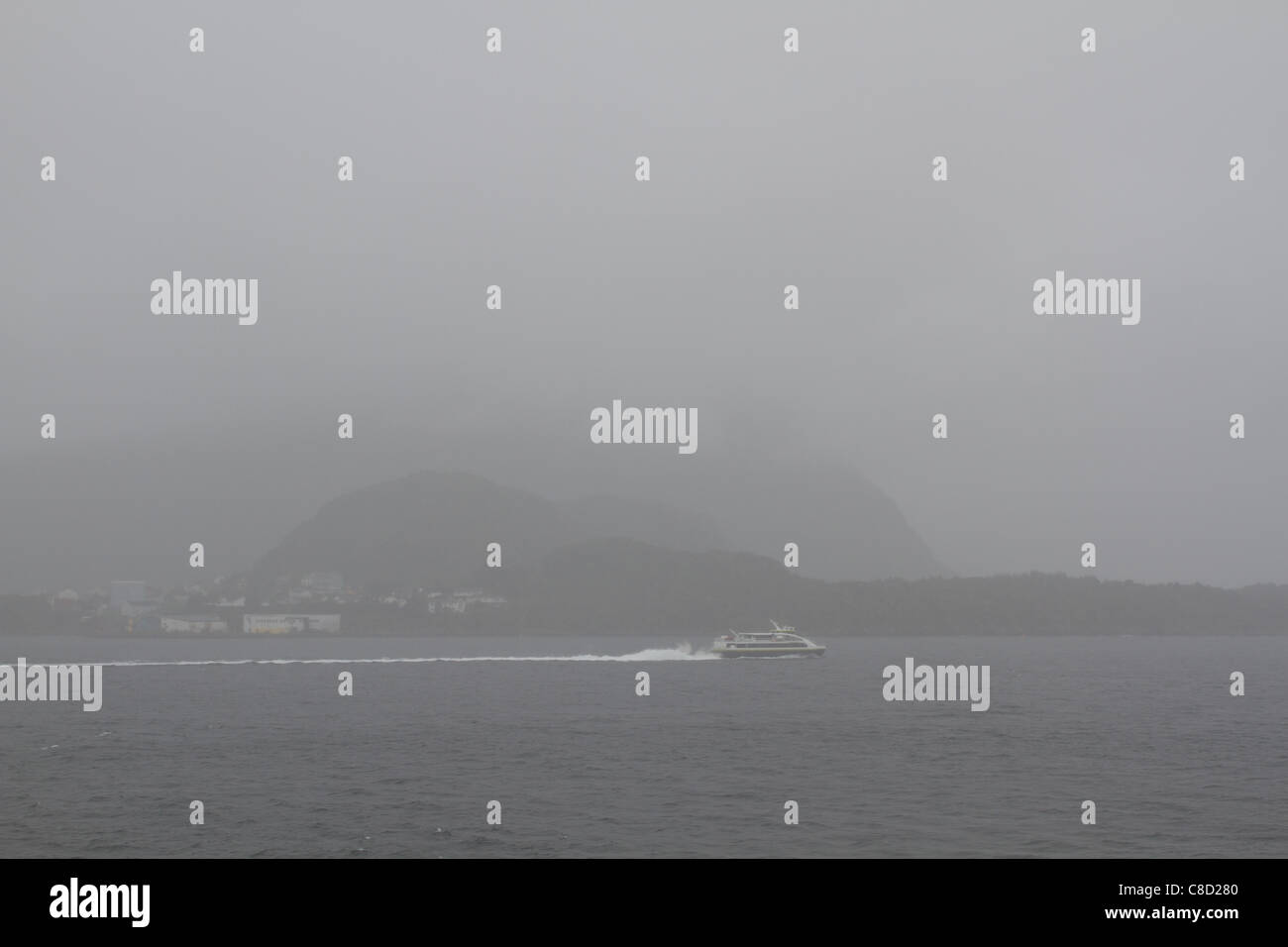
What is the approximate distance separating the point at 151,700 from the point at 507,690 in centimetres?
3506

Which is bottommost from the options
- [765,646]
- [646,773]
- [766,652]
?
[646,773]

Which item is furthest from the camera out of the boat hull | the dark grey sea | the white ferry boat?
the white ferry boat

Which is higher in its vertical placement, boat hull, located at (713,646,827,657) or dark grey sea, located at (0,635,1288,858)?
boat hull, located at (713,646,827,657)

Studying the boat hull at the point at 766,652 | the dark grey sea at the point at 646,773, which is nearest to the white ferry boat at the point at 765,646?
the boat hull at the point at 766,652

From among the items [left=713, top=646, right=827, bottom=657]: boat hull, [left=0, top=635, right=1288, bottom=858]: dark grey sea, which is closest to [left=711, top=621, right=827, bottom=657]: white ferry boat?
[left=713, top=646, right=827, bottom=657]: boat hull

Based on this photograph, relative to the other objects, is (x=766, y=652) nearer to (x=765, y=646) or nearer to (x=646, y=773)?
(x=765, y=646)

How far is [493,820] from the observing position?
41.1m

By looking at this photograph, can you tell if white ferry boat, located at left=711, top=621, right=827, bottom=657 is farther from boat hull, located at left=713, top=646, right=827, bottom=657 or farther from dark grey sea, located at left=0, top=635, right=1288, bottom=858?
dark grey sea, located at left=0, top=635, right=1288, bottom=858

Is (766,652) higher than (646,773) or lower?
higher

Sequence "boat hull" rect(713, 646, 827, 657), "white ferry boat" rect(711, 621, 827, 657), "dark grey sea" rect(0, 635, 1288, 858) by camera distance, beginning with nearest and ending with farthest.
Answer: "dark grey sea" rect(0, 635, 1288, 858) < "boat hull" rect(713, 646, 827, 657) < "white ferry boat" rect(711, 621, 827, 657)

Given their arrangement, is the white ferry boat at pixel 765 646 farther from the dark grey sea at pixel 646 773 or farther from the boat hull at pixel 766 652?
the dark grey sea at pixel 646 773

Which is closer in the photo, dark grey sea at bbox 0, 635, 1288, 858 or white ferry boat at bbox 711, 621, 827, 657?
dark grey sea at bbox 0, 635, 1288, 858

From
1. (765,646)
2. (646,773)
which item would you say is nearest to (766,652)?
(765,646)
